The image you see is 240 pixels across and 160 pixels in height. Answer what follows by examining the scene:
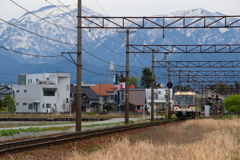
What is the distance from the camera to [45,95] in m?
95.8

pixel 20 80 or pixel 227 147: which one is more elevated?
pixel 20 80

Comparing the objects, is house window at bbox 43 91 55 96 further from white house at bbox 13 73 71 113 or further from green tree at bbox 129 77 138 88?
green tree at bbox 129 77 138 88

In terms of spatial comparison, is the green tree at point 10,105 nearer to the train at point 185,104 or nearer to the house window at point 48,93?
the house window at point 48,93

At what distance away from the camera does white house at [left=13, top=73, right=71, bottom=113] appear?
3716 inches

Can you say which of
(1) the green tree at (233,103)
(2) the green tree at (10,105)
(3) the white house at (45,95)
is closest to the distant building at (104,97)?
(3) the white house at (45,95)

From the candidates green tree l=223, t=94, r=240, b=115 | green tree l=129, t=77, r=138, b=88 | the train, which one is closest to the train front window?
the train

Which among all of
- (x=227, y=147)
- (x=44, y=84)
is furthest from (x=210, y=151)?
(x=44, y=84)

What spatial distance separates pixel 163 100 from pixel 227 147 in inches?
4261

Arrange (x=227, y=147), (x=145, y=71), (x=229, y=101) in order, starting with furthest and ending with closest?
(x=145, y=71), (x=229, y=101), (x=227, y=147)

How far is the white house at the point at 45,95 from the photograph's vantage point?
94.4 m

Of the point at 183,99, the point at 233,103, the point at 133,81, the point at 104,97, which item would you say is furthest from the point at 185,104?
the point at 133,81

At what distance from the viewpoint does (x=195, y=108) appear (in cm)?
5384

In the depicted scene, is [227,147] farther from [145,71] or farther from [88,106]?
[145,71]

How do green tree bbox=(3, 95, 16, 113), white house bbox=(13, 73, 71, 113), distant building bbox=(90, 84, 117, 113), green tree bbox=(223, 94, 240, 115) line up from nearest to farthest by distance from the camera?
green tree bbox=(3, 95, 16, 113)
green tree bbox=(223, 94, 240, 115)
white house bbox=(13, 73, 71, 113)
distant building bbox=(90, 84, 117, 113)
